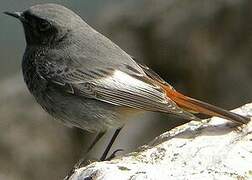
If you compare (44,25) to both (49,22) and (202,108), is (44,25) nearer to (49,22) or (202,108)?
(49,22)

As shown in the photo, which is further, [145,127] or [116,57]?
[145,127]

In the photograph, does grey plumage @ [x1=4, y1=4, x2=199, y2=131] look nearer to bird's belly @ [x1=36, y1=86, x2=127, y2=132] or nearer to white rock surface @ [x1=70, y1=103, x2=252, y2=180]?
bird's belly @ [x1=36, y1=86, x2=127, y2=132]

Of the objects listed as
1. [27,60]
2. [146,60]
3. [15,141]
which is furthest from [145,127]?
[27,60]

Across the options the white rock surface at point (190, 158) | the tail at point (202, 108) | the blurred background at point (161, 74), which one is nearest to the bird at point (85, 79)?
the tail at point (202, 108)

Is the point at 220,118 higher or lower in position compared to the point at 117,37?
higher

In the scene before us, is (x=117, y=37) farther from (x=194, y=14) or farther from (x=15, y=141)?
(x=15, y=141)

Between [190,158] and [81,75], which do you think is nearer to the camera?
[190,158]

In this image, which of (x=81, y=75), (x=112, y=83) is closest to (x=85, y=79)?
(x=81, y=75)

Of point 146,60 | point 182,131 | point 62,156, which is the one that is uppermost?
point 182,131
